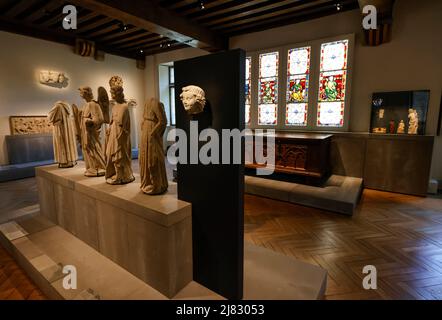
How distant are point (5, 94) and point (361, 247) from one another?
25.6 feet

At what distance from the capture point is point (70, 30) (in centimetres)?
662

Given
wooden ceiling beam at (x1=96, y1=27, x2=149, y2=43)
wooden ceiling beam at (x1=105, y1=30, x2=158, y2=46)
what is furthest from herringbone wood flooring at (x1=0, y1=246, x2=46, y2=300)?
wooden ceiling beam at (x1=105, y1=30, x2=158, y2=46)

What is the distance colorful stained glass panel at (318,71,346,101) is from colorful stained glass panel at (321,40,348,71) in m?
0.13

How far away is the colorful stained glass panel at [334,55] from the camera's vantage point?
518cm

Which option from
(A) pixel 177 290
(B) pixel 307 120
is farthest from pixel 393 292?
(B) pixel 307 120

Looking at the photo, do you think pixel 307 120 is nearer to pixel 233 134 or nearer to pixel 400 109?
pixel 400 109

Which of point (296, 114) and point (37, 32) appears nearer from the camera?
point (296, 114)

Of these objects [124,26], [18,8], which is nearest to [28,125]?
[18,8]

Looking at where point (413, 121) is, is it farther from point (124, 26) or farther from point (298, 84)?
point (124, 26)

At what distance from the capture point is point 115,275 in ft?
6.39

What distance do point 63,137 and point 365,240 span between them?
400cm

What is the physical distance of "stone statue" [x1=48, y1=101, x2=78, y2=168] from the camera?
10.5 feet

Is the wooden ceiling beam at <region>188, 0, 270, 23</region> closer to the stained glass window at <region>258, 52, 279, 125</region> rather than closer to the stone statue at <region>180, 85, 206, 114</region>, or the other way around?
the stained glass window at <region>258, 52, 279, 125</region>

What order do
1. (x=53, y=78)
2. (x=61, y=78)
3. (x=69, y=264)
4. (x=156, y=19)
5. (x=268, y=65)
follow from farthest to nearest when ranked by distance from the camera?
(x=61, y=78) < (x=53, y=78) < (x=268, y=65) < (x=156, y=19) < (x=69, y=264)
